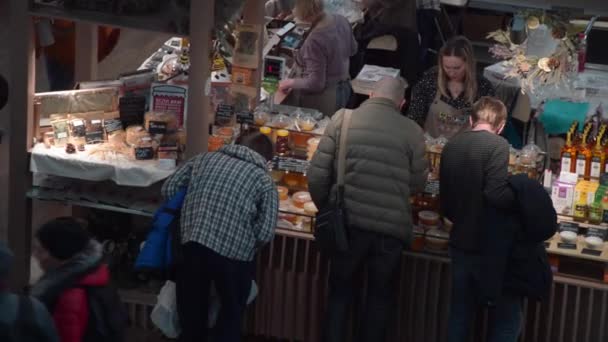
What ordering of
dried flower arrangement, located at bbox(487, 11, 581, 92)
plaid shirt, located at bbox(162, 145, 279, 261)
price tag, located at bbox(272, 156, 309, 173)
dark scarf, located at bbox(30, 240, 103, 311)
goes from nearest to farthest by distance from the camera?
dark scarf, located at bbox(30, 240, 103, 311)
plaid shirt, located at bbox(162, 145, 279, 261)
price tag, located at bbox(272, 156, 309, 173)
dried flower arrangement, located at bbox(487, 11, 581, 92)

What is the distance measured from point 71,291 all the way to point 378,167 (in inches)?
74.7

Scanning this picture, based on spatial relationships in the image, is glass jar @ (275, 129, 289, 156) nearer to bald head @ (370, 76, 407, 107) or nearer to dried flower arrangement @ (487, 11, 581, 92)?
bald head @ (370, 76, 407, 107)

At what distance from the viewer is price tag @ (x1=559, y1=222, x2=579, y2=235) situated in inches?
259

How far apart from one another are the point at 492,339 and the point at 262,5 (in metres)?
2.50

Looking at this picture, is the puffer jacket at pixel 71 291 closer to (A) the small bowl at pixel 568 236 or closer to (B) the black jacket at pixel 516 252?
(B) the black jacket at pixel 516 252

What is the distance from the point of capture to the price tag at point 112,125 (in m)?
7.18

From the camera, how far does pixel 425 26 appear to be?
9.70m

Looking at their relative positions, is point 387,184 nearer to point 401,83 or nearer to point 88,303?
point 401,83

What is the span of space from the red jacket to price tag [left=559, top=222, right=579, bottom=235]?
2721mm

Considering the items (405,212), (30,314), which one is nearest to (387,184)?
(405,212)

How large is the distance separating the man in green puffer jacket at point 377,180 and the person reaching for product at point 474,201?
0.21 meters

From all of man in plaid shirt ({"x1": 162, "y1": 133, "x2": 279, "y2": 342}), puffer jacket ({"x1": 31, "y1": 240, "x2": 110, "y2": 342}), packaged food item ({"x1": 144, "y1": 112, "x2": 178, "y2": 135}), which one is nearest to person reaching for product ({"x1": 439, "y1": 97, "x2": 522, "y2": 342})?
man in plaid shirt ({"x1": 162, "y1": 133, "x2": 279, "y2": 342})

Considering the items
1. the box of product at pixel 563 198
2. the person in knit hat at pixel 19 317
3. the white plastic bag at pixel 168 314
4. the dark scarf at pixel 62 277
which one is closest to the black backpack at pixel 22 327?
the person in knit hat at pixel 19 317

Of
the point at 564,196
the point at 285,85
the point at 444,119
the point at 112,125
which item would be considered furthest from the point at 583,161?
the point at 112,125
